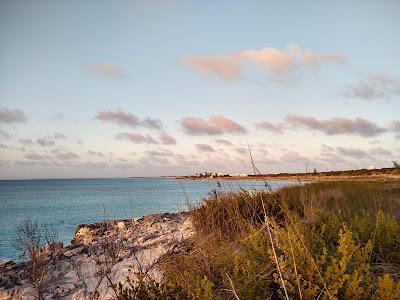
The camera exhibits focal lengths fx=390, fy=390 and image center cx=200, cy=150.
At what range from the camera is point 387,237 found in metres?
4.63

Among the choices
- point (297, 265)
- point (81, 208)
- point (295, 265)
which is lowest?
point (81, 208)

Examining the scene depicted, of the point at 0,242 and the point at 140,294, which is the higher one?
the point at 140,294

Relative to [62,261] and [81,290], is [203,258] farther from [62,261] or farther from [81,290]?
[62,261]

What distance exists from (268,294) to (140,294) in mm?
1194

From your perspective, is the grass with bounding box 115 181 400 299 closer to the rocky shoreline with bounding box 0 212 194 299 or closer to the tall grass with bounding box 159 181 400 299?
the tall grass with bounding box 159 181 400 299

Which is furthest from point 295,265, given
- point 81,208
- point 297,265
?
point 81,208

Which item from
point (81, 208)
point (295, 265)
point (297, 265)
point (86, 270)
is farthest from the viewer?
point (81, 208)

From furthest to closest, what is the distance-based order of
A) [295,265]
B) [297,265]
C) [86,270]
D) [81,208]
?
[81,208] → [86,270] → [297,265] → [295,265]

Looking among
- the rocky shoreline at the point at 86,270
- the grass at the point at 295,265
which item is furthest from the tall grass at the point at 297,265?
the rocky shoreline at the point at 86,270

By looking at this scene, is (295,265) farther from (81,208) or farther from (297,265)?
(81,208)

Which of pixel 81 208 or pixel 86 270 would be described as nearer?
pixel 86 270

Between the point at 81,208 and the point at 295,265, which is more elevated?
the point at 295,265

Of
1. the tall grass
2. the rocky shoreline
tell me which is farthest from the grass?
the rocky shoreline

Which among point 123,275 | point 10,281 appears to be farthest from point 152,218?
point 123,275
